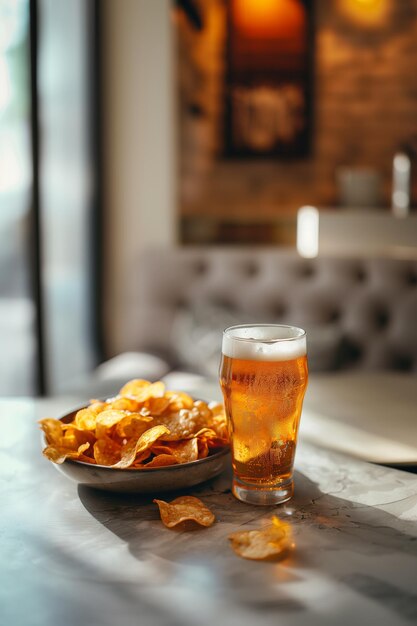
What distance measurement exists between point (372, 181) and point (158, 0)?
1496 millimetres

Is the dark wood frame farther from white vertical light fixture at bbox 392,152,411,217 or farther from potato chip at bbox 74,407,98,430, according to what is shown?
potato chip at bbox 74,407,98,430

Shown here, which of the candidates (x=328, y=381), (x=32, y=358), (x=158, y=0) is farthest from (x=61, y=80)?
(x=328, y=381)

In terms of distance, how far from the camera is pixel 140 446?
864mm

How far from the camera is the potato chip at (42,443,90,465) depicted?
86 centimetres

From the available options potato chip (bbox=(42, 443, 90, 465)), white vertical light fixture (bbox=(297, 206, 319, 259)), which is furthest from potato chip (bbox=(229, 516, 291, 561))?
white vertical light fixture (bbox=(297, 206, 319, 259))

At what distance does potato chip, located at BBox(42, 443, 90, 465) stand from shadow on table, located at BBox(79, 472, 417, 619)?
6 centimetres

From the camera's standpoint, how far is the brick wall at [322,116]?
3621 millimetres

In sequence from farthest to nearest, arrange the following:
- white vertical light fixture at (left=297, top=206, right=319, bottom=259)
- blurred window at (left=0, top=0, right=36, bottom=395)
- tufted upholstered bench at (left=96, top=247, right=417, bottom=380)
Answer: white vertical light fixture at (left=297, top=206, right=319, bottom=259), blurred window at (left=0, top=0, right=36, bottom=395), tufted upholstered bench at (left=96, top=247, right=417, bottom=380)

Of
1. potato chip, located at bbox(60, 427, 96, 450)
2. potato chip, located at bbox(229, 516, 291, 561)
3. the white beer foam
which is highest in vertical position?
the white beer foam

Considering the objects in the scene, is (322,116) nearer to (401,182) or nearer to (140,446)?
(401,182)

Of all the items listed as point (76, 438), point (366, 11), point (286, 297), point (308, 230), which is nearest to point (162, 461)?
point (76, 438)

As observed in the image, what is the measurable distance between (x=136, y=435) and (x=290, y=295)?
5.00ft

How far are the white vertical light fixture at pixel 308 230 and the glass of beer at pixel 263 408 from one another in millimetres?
2609

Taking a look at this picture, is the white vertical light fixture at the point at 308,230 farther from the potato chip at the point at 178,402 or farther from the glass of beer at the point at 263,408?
the glass of beer at the point at 263,408
